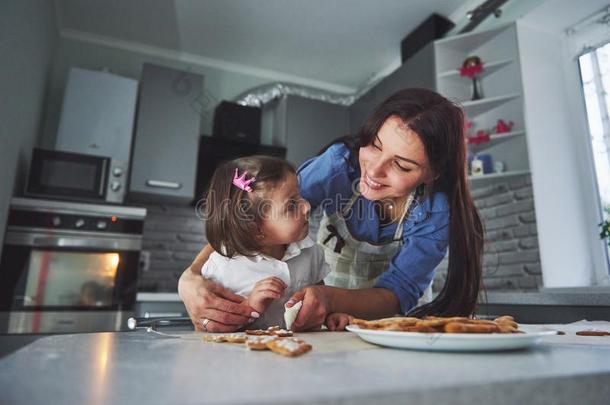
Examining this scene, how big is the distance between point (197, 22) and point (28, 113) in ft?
3.76

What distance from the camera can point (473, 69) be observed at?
2.11m

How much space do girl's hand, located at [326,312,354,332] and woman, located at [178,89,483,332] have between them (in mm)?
14

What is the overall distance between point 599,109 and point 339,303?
74.0 inches

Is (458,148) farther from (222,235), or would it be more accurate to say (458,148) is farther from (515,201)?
(515,201)

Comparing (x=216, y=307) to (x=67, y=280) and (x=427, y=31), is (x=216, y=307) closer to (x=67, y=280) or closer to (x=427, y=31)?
(x=67, y=280)

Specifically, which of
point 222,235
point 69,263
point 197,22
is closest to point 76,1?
point 197,22

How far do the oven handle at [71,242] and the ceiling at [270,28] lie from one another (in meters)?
1.44

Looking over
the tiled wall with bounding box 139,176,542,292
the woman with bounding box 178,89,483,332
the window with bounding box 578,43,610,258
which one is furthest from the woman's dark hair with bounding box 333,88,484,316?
the window with bounding box 578,43,610,258

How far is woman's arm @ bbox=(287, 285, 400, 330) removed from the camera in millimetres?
690

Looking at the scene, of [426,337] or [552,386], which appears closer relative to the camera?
[552,386]

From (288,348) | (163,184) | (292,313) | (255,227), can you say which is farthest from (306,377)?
(163,184)

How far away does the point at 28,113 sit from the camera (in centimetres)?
214

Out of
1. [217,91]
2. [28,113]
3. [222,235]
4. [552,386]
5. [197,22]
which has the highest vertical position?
[197,22]

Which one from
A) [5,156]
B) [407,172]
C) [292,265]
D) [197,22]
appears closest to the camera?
[407,172]
